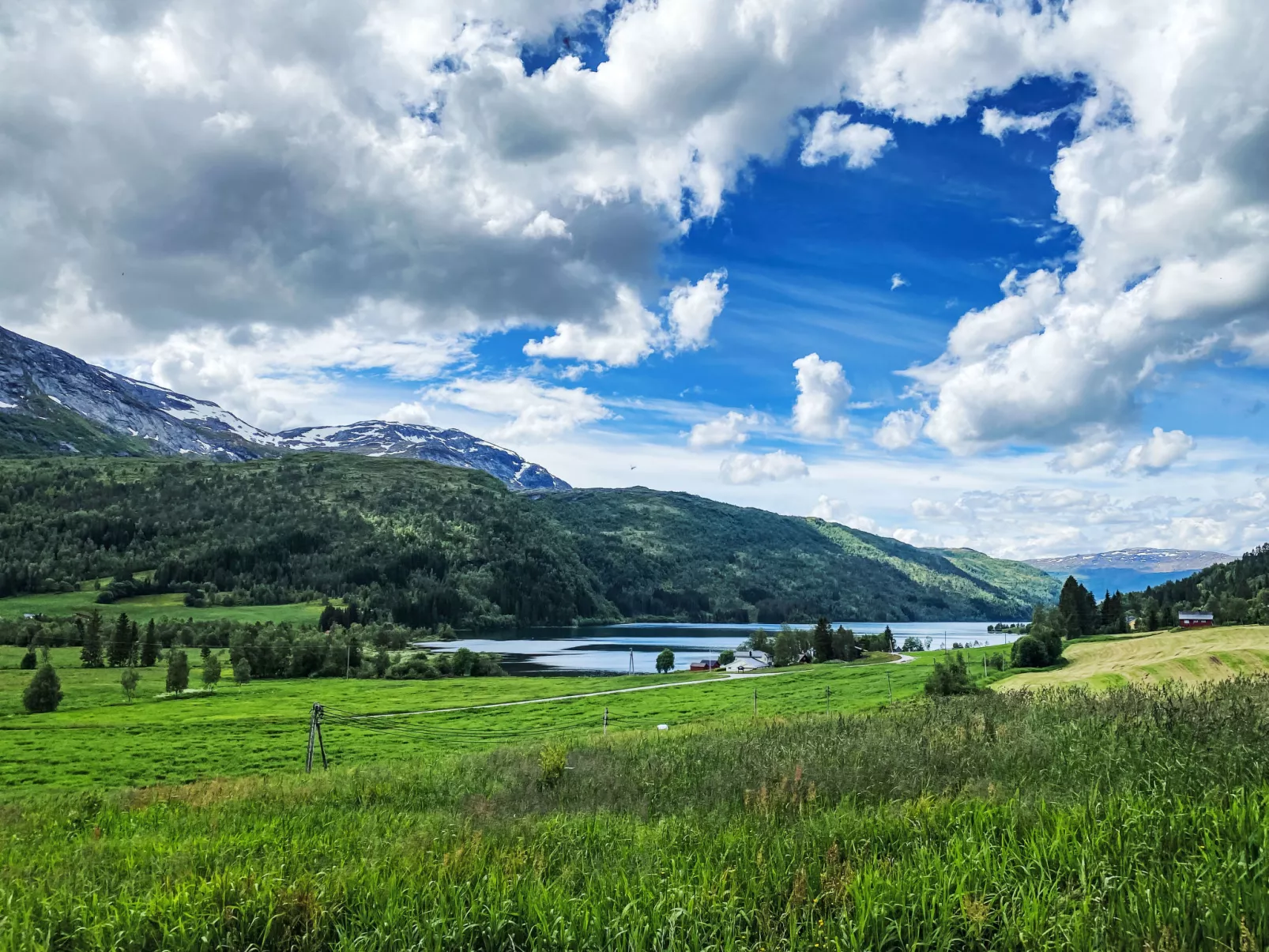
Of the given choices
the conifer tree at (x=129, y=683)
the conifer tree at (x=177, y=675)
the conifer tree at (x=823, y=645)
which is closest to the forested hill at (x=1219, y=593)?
the conifer tree at (x=823, y=645)

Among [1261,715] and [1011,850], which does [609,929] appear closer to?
[1011,850]

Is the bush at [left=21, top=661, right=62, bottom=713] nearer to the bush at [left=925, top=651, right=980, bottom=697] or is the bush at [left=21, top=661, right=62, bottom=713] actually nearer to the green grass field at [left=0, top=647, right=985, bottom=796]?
the green grass field at [left=0, top=647, right=985, bottom=796]

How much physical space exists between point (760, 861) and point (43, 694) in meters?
84.1

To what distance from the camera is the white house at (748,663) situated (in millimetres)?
103537

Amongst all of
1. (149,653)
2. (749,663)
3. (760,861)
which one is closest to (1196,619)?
(749,663)

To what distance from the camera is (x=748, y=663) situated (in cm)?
10931

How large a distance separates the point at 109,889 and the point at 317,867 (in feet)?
6.40

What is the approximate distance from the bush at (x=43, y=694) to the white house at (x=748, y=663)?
250 ft

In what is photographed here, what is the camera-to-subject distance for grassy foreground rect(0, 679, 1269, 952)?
4941mm

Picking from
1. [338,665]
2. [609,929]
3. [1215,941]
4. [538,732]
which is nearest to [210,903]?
[609,929]

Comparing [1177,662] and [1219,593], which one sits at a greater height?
[1177,662]

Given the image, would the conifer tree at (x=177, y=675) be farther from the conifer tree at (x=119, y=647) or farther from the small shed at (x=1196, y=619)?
the small shed at (x=1196, y=619)

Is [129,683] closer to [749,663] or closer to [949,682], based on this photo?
[749,663]

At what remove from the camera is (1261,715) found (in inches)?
403
